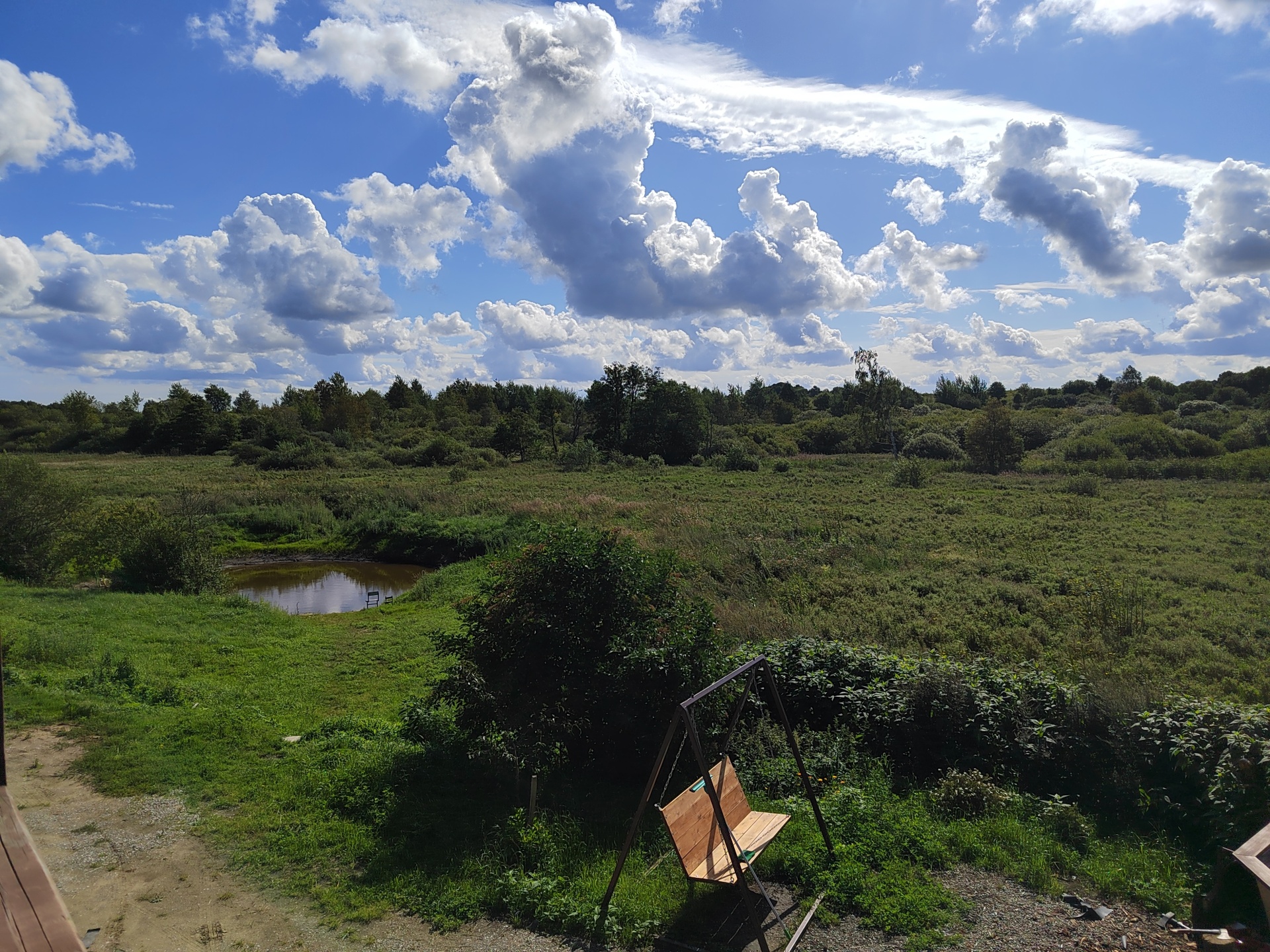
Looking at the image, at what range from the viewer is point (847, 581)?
17797 mm

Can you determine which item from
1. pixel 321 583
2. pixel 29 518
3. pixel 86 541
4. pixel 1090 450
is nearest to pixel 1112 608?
pixel 321 583

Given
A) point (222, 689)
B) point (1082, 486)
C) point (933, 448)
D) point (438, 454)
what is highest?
point (933, 448)

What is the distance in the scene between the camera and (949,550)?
2192cm

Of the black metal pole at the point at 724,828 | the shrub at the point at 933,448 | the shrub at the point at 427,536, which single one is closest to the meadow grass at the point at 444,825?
the black metal pole at the point at 724,828

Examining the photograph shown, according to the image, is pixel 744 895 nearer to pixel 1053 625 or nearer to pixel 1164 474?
pixel 1053 625

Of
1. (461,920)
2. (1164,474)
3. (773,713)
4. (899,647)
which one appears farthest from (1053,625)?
(1164,474)

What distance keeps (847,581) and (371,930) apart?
14401 millimetres

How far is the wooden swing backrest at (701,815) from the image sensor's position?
5.38 metres

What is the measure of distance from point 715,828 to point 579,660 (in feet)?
7.60

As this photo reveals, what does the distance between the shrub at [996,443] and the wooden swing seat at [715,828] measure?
4676cm

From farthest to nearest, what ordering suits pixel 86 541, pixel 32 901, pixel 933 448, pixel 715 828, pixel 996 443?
pixel 933 448, pixel 996 443, pixel 86 541, pixel 715 828, pixel 32 901

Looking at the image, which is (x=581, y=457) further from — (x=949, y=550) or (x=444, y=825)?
(x=444, y=825)

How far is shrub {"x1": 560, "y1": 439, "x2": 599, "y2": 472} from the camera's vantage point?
56500 millimetres

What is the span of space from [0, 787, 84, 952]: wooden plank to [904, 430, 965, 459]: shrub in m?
60.1
